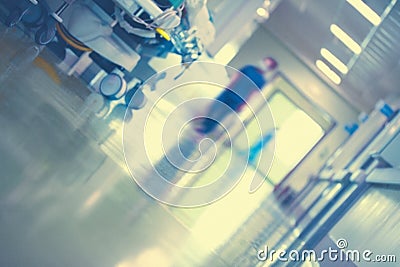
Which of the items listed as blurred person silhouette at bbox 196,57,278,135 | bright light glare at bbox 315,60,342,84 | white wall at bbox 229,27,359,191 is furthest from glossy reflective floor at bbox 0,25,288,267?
bright light glare at bbox 315,60,342,84

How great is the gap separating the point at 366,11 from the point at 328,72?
11.5 inches

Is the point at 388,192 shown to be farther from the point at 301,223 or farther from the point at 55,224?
the point at 55,224

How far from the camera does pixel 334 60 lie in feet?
5.86

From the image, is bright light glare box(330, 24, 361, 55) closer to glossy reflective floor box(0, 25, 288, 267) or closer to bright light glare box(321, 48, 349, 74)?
bright light glare box(321, 48, 349, 74)

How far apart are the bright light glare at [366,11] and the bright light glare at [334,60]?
241mm

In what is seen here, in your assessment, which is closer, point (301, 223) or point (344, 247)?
point (344, 247)

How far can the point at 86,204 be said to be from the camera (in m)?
1.36

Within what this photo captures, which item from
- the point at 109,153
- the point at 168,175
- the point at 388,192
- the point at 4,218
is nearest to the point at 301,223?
the point at 388,192

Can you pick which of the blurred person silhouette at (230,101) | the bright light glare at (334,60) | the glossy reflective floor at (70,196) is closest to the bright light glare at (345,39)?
the bright light glare at (334,60)

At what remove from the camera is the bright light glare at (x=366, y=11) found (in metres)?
1.53

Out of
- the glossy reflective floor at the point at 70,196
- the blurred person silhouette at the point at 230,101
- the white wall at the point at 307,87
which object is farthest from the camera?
the white wall at the point at 307,87

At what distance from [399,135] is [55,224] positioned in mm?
926

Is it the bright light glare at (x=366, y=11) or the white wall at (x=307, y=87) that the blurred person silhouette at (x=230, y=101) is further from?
the bright light glare at (x=366, y=11)

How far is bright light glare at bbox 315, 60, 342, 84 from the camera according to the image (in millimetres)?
1779
